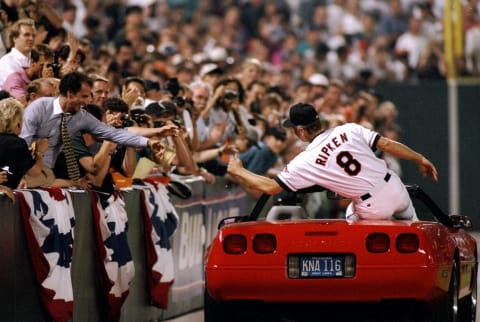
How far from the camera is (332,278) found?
411 inches

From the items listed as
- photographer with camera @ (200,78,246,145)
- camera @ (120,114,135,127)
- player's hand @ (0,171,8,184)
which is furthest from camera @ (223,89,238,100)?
player's hand @ (0,171,8,184)

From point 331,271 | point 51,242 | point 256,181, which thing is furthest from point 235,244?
point 51,242

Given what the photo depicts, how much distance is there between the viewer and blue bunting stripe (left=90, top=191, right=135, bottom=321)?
1221 centimetres

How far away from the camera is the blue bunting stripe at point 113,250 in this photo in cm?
1221

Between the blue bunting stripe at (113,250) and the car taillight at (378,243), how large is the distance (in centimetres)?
255

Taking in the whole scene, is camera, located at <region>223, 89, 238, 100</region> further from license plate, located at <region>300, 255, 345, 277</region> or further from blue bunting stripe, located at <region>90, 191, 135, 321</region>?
license plate, located at <region>300, 255, 345, 277</region>

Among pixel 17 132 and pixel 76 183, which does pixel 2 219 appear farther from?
pixel 76 183

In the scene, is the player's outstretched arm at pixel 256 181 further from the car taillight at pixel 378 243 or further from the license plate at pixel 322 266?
the car taillight at pixel 378 243

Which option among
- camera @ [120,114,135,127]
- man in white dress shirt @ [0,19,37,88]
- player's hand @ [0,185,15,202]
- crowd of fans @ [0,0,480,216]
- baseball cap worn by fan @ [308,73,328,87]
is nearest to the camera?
player's hand @ [0,185,15,202]

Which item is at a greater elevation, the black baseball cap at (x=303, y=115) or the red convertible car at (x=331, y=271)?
the black baseball cap at (x=303, y=115)

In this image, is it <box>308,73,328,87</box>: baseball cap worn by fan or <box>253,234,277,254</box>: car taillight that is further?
<box>308,73,328,87</box>: baseball cap worn by fan

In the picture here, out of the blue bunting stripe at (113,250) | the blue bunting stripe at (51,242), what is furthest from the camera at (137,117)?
the blue bunting stripe at (51,242)

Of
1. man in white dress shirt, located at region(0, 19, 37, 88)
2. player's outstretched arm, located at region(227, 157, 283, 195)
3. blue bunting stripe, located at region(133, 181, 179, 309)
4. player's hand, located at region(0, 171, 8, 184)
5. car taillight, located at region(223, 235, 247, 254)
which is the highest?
man in white dress shirt, located at region(0, 19, 37, 88)

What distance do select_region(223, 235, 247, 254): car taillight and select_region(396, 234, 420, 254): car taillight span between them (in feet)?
3.46
